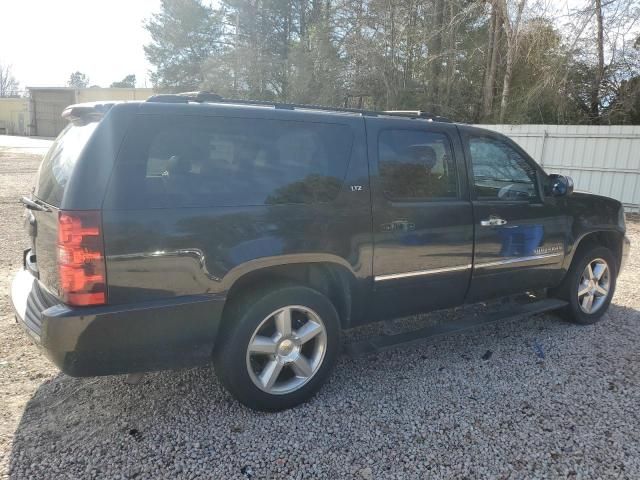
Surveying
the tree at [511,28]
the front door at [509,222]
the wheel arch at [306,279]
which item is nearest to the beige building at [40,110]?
the tree at [511,28]

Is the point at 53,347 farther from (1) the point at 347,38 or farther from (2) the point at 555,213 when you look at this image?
(1) the point at 347,38

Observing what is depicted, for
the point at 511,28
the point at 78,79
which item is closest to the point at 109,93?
the point at 511,28

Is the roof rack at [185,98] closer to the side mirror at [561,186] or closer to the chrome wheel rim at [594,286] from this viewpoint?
the side mirror at [561,186]

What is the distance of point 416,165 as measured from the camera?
3.57 metres

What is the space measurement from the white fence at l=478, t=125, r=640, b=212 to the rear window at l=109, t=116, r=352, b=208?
34.5ft

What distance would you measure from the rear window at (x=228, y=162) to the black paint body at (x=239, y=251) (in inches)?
1.3

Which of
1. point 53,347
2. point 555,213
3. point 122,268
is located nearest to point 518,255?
point 555,213

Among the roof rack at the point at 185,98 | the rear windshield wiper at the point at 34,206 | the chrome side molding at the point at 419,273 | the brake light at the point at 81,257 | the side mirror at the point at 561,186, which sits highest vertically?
the roof rack at the point at 185,98

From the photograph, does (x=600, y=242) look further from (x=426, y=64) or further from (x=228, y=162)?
(x=426, y=64)

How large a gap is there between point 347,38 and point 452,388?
62.1ft

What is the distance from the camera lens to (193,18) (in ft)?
105

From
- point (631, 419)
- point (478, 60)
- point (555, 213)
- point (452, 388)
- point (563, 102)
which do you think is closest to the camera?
point (631, 419)

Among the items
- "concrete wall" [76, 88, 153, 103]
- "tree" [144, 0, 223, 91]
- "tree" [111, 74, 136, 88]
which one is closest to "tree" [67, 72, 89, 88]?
"tree" [111, 74, 136, 88]

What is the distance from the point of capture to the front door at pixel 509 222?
3.87 meters
